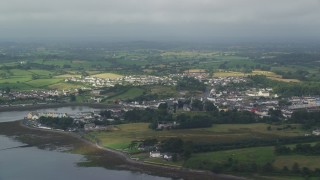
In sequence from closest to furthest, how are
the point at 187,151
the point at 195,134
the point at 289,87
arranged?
1. the point at 187,151
2. the point at 195,134
3. the point at 289,87

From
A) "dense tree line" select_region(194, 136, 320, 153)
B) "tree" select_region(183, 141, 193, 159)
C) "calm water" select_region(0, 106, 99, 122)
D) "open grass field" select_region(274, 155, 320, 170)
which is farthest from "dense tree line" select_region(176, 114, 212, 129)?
"calm water" select_region(0, 106, 99, 122)

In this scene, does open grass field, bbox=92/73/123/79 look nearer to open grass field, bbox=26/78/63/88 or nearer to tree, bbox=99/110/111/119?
open grass field, bbox=26/78/63/88

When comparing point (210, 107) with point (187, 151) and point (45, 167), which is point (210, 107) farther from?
point (45, 167)

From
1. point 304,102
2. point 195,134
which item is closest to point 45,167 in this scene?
point 195,134

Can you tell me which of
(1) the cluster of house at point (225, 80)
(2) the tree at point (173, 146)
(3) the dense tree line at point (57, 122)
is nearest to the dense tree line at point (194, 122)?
(2) the tree at point (173, 146)

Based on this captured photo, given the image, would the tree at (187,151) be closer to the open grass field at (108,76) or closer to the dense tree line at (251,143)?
the dense tree line at (251,143)

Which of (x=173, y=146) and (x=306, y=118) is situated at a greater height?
(x=306, y=118)
